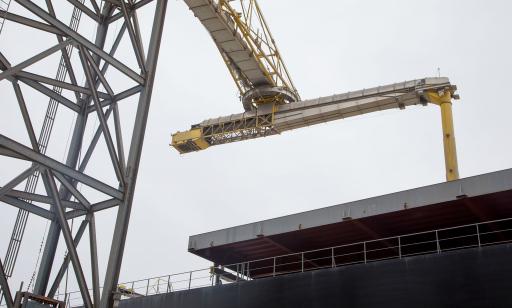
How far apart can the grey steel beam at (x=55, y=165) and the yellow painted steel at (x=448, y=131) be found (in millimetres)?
20915

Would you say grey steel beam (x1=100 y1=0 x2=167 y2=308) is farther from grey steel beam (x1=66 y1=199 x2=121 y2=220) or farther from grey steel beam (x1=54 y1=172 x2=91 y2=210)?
grey steel beam (x1=54 y1=172 x2=91 y2=210)

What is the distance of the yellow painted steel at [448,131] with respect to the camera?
33.9 metres

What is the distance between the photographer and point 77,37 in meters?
18.9

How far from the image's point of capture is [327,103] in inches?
1658

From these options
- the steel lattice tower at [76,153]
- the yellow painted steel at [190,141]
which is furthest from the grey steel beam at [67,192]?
the yellow painted steel at [190,141]

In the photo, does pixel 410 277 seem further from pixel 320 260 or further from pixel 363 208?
pixel 320 260

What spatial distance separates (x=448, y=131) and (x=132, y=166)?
2255 cm

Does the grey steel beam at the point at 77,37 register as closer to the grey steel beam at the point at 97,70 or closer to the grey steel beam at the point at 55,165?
the grey steel beam at the point at 97,70

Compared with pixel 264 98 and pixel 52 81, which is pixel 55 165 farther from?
pixel 264 98

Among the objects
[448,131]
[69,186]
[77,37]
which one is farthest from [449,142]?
[69,186]

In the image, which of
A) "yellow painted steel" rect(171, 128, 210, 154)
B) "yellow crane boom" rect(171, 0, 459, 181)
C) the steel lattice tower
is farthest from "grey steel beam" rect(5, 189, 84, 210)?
"yellow painted steel" rect(171, 128, 210, 154)

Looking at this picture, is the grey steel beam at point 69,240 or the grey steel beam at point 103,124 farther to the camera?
the grey steel beam at point 103,124

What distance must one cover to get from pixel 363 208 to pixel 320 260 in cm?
526

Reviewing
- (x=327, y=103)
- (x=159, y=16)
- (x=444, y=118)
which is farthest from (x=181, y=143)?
(x=159, y=16)
